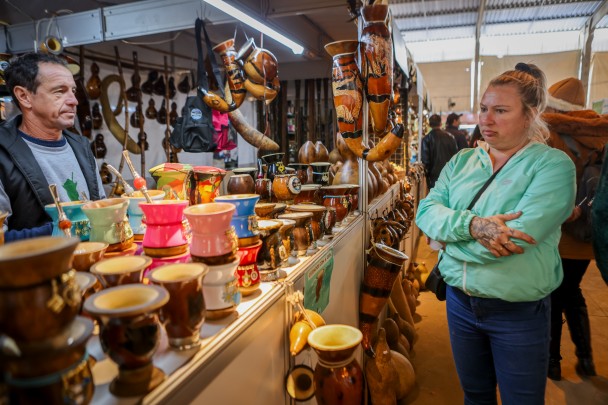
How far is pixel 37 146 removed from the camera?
171 centimetres

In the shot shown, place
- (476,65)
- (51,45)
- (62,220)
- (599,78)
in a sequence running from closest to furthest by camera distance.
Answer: (62,220)
(51,45)
(599,78)
(476,65)

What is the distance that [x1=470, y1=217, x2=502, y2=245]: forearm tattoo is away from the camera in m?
1.34

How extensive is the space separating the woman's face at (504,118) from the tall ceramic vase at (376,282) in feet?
2.59

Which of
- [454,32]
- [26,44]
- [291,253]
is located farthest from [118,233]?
[454,32]

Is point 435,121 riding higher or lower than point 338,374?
higher

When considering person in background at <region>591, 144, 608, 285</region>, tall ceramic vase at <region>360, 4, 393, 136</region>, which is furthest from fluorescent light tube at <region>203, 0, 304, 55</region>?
person in background at <region>591, 144, 608, 285</region>

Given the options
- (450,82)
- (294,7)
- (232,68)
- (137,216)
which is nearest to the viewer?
(137,216)

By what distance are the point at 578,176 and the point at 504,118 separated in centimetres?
127

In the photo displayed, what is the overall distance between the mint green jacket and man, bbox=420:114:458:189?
3.99m

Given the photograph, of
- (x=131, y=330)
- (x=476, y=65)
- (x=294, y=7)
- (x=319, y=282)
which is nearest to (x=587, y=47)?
(x=476, y=65)

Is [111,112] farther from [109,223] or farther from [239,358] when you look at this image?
[239,358]

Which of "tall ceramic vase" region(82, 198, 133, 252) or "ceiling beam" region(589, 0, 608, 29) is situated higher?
"ceiling beam" region(589, 0, 608, 29)

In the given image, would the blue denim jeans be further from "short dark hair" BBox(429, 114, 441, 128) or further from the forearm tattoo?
"short dark hair" BBox(429, 114, 441, 128)

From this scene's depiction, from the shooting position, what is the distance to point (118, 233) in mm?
886
